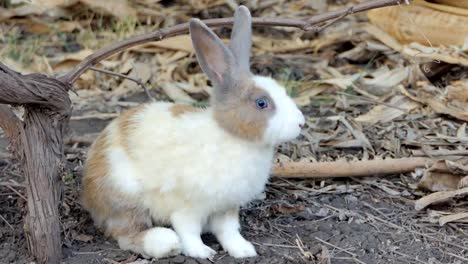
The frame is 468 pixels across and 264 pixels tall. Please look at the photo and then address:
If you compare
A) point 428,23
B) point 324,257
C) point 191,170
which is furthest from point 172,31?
point 428,23

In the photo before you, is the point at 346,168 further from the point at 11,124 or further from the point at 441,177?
the point at 11,124

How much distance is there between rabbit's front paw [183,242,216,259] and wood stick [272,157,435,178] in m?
1.04

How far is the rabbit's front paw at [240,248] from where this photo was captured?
4051 millimetres

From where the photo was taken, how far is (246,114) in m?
3.90

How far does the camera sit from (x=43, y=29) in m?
7.54

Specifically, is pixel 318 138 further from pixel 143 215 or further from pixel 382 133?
pixel 143 215

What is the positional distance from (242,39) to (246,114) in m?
0.43

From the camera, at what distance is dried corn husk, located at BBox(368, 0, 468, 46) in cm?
599

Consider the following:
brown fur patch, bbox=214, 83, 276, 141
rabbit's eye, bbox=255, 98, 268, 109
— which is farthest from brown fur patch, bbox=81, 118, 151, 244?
rabbit's eye, bbox=255, 98, 268, 109

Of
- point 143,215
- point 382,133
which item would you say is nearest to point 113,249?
point 143,215

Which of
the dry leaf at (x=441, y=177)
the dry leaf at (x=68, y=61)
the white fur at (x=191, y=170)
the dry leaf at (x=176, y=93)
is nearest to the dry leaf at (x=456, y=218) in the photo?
the dry leaf at (x=441, y=177)

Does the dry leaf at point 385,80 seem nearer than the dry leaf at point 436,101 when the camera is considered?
No

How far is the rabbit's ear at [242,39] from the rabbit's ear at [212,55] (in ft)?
0.27

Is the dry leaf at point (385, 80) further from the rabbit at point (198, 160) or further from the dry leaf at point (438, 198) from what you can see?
the rabbit at point (198, 160)
